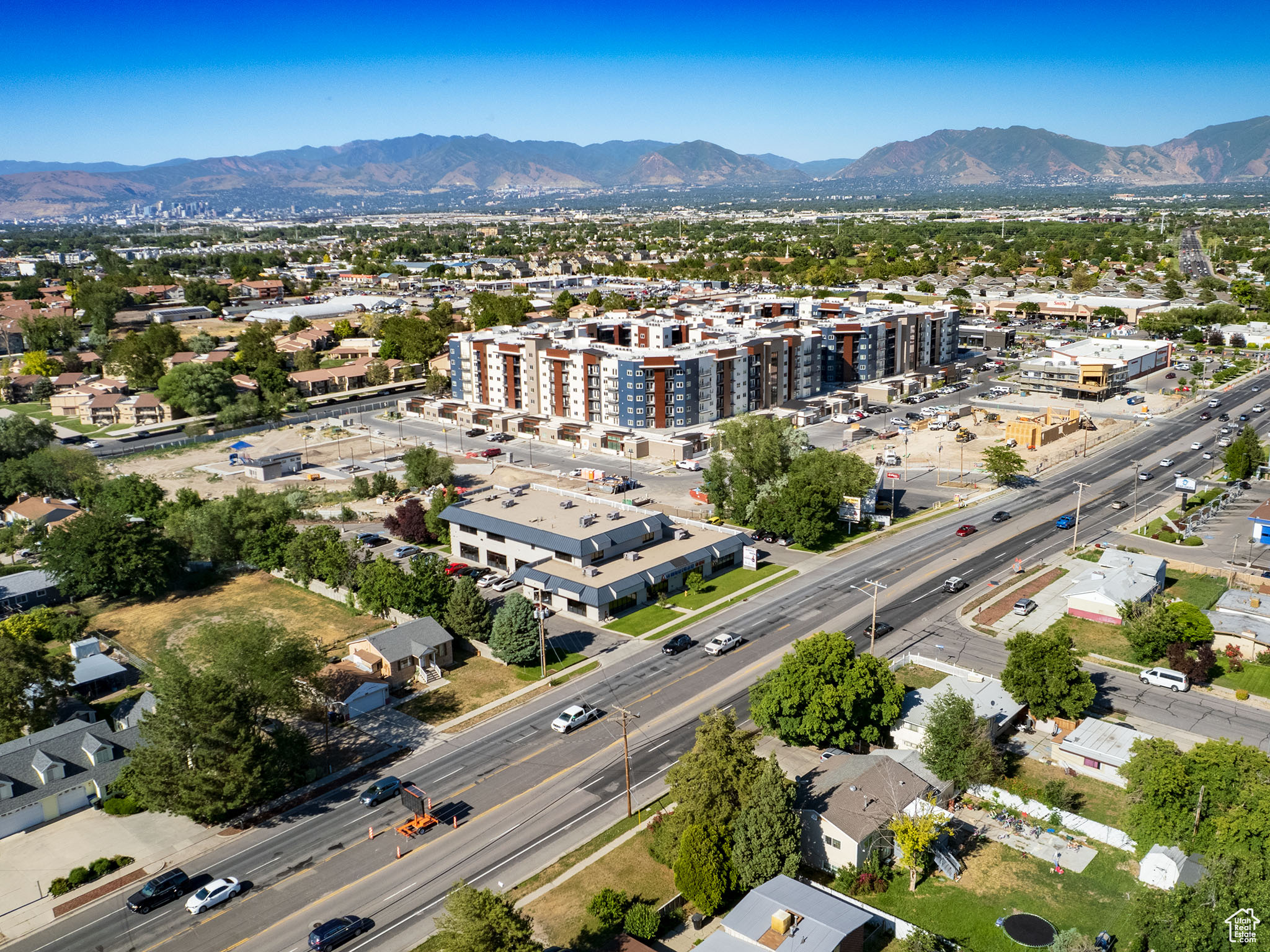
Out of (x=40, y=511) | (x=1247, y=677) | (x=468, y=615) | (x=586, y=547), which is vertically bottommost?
(x=1247, y=677)

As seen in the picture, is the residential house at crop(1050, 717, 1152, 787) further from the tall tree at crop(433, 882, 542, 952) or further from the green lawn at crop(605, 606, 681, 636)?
the tall tree at crop(433, 882, 542, 952)

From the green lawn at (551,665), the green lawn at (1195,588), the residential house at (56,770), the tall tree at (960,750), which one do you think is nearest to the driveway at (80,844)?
the residential house at (56,770)

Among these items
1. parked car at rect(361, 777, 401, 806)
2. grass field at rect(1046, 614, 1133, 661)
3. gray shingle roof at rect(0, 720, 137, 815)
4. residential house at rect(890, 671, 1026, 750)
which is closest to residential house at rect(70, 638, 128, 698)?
gray shingle roof at rect(0, 720, 137, 815)

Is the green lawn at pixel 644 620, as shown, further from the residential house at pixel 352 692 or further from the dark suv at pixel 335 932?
the dark suv at pixel 335 932

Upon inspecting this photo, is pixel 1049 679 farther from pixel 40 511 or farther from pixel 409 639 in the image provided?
pixel 40 511


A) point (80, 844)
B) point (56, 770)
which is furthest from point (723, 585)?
point (56, 770)

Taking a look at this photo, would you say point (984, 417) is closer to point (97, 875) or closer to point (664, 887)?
point (664, 887)
